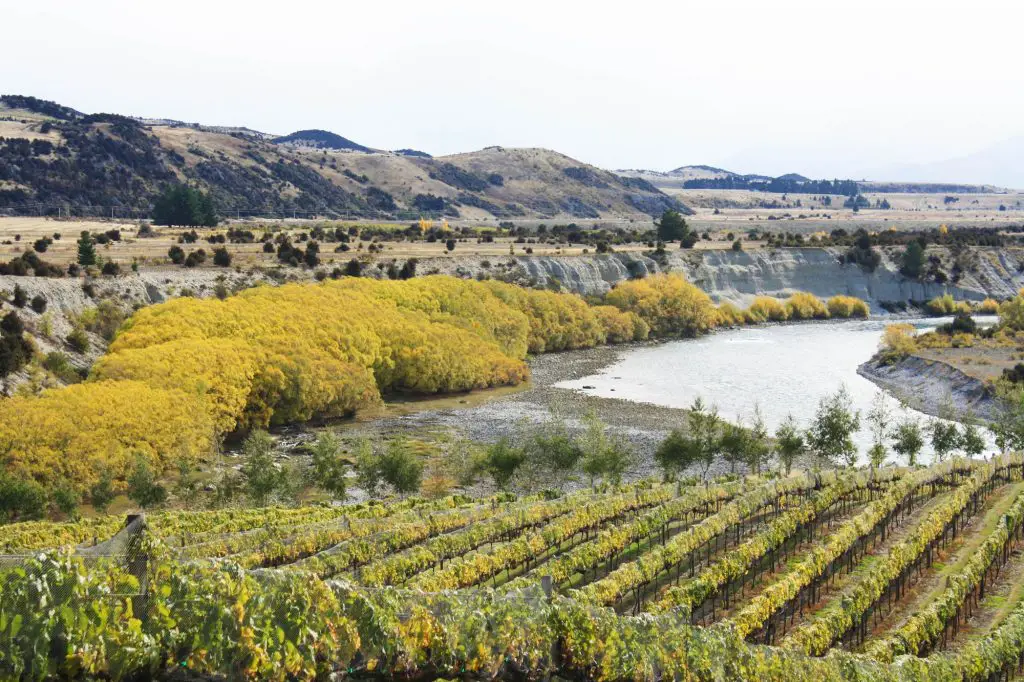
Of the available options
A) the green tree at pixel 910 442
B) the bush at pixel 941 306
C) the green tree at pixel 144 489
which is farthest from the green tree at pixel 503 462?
the bush at pixel 941 306

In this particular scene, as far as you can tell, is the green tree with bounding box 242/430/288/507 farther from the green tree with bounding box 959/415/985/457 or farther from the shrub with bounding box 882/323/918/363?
the shrub with bounding box 882/323/918/363

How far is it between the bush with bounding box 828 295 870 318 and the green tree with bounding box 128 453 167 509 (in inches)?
4513

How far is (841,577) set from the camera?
1264 inches

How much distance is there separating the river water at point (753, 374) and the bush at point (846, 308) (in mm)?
15254

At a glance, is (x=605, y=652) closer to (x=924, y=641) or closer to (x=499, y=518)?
(x=924, y=641)

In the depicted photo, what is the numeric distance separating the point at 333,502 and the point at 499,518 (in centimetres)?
1477

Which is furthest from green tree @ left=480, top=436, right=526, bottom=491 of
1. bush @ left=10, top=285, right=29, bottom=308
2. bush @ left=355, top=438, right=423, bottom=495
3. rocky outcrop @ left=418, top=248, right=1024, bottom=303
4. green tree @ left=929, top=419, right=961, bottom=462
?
rocky outcrop @ left=418, top=248, right=1024, bottom=303

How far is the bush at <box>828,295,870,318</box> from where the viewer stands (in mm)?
141375

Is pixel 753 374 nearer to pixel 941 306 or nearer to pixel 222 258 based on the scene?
pixel 222 258

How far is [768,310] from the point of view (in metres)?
138

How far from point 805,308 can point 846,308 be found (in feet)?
22.6

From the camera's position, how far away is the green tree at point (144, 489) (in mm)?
45469

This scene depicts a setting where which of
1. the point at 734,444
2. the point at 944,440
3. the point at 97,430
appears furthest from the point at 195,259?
the point at 944,440

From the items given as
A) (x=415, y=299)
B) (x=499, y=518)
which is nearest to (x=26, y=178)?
(x=415, y=299)
